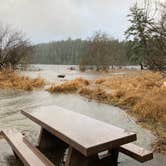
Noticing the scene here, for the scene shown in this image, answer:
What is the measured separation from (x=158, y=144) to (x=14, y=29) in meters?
20.9

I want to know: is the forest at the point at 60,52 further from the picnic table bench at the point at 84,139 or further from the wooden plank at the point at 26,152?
the picnic table bench at the point at 84,139

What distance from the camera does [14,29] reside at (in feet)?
76.0

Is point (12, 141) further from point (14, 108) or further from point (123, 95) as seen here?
point (123, 95)

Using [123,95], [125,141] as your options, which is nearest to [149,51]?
[125,141]

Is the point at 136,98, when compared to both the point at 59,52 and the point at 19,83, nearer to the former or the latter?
the point at 19,83

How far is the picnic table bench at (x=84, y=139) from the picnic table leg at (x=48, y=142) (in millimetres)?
362

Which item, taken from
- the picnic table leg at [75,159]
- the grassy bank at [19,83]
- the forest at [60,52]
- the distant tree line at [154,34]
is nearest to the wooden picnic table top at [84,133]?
the picnic table leg at [75,159]

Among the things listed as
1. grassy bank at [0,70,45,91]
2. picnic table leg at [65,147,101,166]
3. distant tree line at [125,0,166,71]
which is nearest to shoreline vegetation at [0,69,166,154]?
grassy bank at [0,70,45,91]

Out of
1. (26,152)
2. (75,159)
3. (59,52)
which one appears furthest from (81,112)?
(59,52)

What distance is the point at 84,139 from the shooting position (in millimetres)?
2703

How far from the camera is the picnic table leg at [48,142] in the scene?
4.21m

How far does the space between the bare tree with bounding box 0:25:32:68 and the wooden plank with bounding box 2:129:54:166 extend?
56.3 feet

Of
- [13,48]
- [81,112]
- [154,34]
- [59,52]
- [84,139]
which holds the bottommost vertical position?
[81,112]

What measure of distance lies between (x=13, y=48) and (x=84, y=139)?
20187 millimetres
